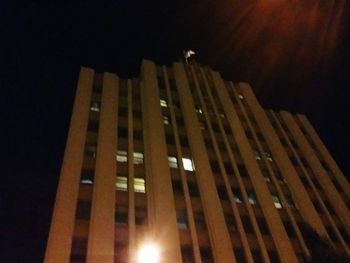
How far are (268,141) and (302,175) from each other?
4.59 metres

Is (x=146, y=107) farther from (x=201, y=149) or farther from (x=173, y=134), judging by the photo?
(x=201, y=149)

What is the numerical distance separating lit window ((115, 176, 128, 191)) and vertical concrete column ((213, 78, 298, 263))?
1029 centimetres

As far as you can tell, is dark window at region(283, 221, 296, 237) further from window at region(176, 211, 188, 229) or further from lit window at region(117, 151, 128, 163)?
lit window at region(117, 151, 128, 163)

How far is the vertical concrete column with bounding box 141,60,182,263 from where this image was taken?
21.9 metres

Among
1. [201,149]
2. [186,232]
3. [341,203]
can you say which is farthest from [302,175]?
[186,232]

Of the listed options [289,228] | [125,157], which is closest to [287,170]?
[289,228]

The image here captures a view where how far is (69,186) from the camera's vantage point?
2362cm

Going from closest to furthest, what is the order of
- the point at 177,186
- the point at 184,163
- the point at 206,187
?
the point at 206,187, the point at 177,186, the point at 184,163

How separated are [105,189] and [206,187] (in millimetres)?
7417

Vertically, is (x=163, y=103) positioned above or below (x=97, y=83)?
below

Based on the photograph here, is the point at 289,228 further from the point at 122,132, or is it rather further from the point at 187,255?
the point at 122,132

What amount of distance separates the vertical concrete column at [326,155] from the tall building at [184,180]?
0.16 m

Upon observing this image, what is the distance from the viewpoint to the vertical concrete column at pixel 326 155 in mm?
35688

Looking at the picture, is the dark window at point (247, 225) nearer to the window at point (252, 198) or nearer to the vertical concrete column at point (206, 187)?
the window at point (252, 198)
